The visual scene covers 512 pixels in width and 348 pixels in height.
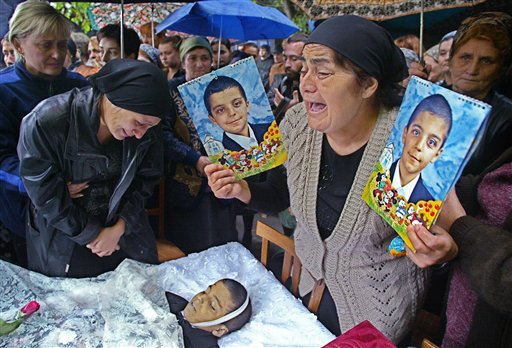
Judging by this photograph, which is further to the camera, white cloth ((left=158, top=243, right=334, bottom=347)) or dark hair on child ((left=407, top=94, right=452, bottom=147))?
white cloth ((left=158, top=243, right=334, bottom=347))

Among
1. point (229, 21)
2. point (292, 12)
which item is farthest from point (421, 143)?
point (292, 12)

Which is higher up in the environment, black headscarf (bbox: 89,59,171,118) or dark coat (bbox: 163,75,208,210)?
black headscarf (bbox: 89,59,171,118)

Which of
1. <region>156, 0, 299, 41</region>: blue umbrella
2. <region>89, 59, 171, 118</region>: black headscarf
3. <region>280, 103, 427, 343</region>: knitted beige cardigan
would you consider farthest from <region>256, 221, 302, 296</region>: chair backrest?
<region>156, 0, 299, 41</region>: blue umbrella

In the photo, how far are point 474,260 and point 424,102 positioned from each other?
0.43 meters

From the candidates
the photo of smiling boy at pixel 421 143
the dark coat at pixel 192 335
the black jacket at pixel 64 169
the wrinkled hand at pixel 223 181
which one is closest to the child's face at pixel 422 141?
the photo of smiling boy at pixel 421 143

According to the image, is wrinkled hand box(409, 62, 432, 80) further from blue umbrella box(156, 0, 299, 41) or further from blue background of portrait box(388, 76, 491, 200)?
blue umbrella box(156, 0, 299, 41)

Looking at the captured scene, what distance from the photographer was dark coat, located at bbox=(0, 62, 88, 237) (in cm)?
207

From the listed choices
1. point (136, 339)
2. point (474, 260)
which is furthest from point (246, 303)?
point (474, 260)

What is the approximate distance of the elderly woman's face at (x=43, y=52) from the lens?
82.3 inches

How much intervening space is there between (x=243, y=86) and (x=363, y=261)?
0.73m

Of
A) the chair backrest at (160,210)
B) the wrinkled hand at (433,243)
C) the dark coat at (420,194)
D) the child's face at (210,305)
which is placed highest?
the dark coat at (420,194)

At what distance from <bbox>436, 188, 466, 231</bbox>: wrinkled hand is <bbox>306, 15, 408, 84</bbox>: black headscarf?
1.51 feet

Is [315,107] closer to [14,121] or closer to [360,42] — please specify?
[360,42]

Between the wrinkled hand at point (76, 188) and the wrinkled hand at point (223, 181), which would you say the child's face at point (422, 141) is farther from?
the wrinkled hand at point (76, 188)
